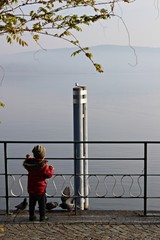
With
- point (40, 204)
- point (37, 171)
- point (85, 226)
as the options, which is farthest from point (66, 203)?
point (37, 171)

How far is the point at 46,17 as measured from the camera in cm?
334

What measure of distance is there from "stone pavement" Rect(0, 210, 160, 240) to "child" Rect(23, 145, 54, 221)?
236 mm

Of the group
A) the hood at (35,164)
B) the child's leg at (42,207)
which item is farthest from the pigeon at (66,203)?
the hood at (35,164)

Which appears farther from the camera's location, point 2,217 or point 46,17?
point 2,217

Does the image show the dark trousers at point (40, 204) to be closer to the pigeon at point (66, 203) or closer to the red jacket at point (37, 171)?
the red jacket at point (37, 171)

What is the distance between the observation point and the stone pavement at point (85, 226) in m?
5.77

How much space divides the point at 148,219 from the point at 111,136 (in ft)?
66.2

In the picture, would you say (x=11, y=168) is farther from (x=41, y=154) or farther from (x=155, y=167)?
(x=41, y=154)

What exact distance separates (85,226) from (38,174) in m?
0.88

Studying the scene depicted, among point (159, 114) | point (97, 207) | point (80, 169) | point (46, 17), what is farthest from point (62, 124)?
point (46, 17)

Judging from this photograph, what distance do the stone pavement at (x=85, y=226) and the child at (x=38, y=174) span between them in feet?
0.77

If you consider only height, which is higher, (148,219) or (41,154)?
(41,154)

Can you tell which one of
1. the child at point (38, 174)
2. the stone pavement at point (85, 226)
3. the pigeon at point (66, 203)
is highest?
the child at point (38, 174)

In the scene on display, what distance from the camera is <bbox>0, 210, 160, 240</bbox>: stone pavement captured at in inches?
227
